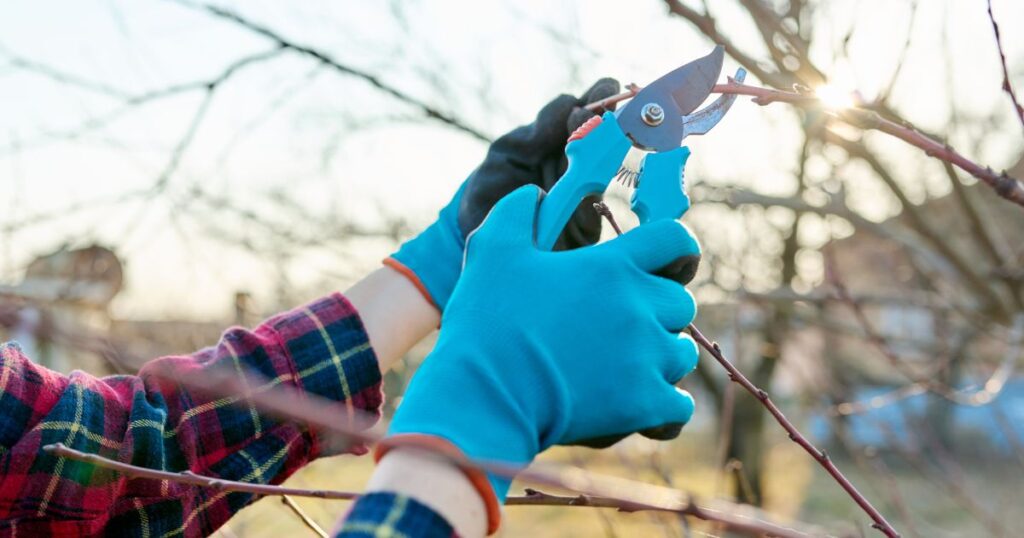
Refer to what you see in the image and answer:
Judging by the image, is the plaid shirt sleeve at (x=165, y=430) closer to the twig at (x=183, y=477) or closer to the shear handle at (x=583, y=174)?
the twig at (x=183, y=477)

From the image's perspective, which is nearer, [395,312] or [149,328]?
[395,312]

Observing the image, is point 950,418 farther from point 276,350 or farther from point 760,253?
point 276,350

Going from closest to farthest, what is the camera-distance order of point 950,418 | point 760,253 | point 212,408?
point 212,408 < point 760,253 < point 950,418

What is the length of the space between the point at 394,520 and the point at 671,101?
2.32ft

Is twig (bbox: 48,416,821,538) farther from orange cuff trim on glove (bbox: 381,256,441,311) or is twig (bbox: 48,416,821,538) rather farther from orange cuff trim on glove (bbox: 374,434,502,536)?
orange cuff trim on glove (bbox: 381,256,441,311)

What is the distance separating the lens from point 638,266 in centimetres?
103

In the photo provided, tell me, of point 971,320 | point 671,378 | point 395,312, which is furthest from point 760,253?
point 671,378

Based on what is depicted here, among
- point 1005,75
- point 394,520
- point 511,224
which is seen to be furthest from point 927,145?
point 394,520

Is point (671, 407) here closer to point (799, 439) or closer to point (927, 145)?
point (799, 439)

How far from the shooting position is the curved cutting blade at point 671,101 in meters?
1.24

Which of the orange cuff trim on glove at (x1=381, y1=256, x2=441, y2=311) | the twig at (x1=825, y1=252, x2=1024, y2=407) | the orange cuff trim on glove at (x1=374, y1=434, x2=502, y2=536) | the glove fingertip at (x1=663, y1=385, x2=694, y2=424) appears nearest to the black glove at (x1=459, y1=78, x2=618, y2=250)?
the orange cuff trim on glove at (x1=381, y1=256, x2=441, y2=311)

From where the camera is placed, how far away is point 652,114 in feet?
4.09

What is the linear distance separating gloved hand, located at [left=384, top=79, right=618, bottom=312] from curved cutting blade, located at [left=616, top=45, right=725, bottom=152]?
201mm

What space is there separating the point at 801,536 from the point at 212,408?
1.00 meters
